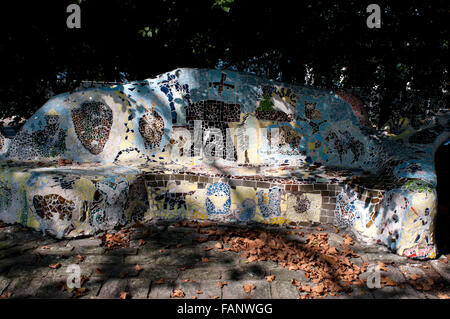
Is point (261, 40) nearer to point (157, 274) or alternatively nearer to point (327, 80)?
point (327, 80)

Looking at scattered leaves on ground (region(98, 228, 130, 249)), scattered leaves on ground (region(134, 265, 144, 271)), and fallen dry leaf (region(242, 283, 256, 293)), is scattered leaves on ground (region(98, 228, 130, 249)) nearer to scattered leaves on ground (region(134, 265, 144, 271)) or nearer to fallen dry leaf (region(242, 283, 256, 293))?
scattered leaves on ground (region(134, 265, 144, 271))

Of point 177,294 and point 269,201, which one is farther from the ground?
point 269,201

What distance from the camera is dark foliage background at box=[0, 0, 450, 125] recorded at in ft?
15.8

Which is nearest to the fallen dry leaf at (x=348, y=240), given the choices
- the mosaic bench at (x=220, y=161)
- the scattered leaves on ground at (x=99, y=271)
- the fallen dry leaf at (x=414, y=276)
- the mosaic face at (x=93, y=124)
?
the mosaic bench at (x=220, y=161)

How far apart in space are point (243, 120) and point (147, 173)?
1.67 meters

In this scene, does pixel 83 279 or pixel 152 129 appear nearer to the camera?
pixel 83 279

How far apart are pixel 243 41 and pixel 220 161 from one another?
10.7ft

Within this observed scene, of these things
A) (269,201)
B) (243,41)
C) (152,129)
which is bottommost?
(269,201)

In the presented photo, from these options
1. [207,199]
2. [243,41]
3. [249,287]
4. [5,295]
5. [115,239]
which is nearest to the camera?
[5,295]

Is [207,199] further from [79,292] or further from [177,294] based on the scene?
[79,292]

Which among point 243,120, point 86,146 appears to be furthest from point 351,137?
point 86,146

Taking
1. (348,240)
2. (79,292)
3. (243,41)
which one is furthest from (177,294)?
(243,41)

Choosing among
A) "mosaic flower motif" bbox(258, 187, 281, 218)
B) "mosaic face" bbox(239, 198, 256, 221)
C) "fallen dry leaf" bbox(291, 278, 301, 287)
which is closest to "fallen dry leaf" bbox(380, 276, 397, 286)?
"fallen dry leaf" bbox(291, 278, 301, 287)

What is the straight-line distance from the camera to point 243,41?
21.9 feet
